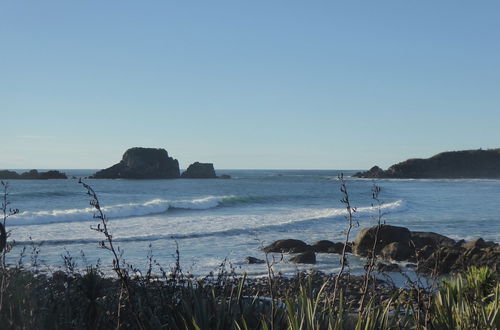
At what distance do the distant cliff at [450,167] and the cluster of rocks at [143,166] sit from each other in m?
42.8

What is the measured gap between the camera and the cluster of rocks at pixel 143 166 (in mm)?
103000

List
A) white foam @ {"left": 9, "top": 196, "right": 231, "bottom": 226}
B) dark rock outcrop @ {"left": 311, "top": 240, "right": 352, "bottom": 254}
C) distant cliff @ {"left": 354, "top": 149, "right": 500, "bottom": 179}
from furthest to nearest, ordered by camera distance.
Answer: distant cliff @ {"left": 354, "top": 149, "right": 500, "bottom": 179} < white foam @ {"left": 9, "top": 196, "right": 231, "bottom": 226} < dark rock outcrop @ {"left": 311, "top": 240, "right": 352, "bottom": 254}

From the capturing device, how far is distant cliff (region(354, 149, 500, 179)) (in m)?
127

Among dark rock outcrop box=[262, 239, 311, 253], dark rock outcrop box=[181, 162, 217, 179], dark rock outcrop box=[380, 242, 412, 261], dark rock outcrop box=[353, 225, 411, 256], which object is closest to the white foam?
dark rock outcrop box=[262, 239, 311, 253]

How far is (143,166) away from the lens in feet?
Result: 343

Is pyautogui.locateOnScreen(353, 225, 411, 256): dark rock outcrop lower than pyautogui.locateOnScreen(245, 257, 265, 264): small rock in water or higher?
higher

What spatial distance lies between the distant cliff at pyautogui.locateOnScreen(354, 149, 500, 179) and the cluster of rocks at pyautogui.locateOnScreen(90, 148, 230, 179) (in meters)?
42.8

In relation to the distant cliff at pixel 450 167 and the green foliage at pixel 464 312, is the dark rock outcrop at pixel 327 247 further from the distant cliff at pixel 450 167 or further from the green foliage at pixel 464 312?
the distant cliff at pixel 450 167

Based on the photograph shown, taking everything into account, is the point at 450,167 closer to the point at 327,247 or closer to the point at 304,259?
the point at 327,247

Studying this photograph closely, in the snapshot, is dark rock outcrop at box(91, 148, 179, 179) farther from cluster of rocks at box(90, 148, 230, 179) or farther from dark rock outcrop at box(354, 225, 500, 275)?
dark rock outcrop at box(354, 225, 500, 275)

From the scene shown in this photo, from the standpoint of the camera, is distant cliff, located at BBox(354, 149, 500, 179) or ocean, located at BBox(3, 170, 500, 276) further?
distant cliff, located at BBox(354, 149, 500, 179)

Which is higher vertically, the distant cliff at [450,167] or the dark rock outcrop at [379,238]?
the distant cliff at [450,167]

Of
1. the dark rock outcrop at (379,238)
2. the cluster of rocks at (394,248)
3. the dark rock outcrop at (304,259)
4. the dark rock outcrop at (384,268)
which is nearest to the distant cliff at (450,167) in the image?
the dark rock outcrop at (379,238)

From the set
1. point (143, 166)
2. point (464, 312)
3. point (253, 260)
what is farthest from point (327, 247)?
point (143, 166)
